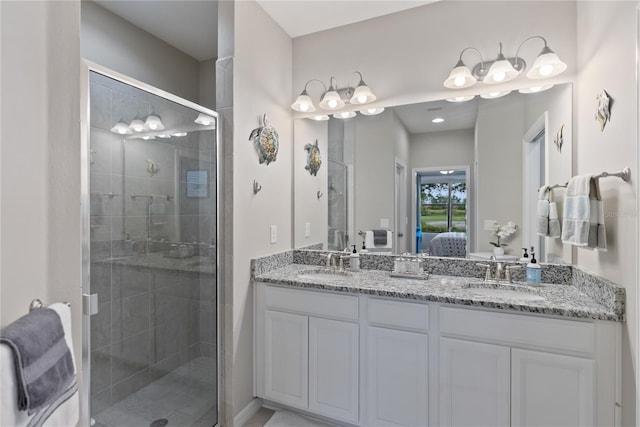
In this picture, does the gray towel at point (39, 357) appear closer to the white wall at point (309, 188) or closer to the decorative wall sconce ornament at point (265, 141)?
the decorative wall sconce ornament at point (265, 141)

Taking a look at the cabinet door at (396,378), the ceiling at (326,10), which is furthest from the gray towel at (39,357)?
the ceiling at (326,10)

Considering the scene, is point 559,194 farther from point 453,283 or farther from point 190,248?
point 190,248

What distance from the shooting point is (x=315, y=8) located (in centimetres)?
230

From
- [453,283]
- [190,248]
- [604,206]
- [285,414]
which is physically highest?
[604,206]

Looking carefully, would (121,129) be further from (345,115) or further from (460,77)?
(460,77)

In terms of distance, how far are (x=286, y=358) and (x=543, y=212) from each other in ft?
5.96

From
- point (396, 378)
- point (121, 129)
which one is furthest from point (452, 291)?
point (121, 129)

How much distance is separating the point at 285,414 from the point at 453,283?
54.7 inches

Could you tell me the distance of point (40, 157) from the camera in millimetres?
916

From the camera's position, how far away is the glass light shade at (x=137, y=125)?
1745mm

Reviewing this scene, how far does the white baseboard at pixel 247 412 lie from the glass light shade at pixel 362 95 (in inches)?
87.1

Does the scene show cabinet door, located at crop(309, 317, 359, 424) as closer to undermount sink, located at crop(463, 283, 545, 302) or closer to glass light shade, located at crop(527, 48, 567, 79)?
undermount sink, located at crop(463, 283, 545, 302)

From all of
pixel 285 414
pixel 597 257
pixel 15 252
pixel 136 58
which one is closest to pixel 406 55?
pixel 597 257

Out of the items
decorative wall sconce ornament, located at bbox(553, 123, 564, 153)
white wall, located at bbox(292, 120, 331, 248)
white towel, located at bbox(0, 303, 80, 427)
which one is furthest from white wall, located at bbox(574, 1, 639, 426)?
white towel, located at bbox(0, 303, 80, 427)
